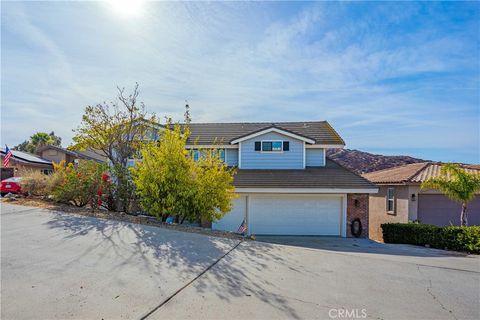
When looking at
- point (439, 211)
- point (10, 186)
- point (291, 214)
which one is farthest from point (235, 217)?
point (439, 211)

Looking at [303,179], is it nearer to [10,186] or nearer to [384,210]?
[384,210]

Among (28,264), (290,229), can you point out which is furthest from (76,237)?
(290,229)

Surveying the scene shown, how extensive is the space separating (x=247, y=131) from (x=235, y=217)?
6587mm

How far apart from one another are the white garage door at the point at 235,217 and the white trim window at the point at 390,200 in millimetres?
9557

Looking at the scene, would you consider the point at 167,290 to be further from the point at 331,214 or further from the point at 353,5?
the point at 331,214

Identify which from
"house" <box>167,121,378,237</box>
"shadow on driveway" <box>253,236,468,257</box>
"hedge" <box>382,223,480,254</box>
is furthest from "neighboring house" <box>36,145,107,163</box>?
"hedge" <box>382,223,480,254</box>

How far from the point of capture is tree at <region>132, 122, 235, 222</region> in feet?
29.9

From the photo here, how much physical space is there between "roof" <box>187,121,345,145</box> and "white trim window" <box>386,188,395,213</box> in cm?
475

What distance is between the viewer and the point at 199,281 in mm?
4555

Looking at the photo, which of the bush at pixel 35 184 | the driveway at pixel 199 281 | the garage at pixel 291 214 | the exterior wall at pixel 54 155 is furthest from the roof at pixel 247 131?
the exterior wall at pixel 54 155

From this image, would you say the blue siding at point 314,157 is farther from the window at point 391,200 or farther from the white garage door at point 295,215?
the window at point 391,200

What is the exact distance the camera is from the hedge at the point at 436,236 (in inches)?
425

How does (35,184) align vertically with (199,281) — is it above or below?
above

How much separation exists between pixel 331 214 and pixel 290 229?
2.21 metres
